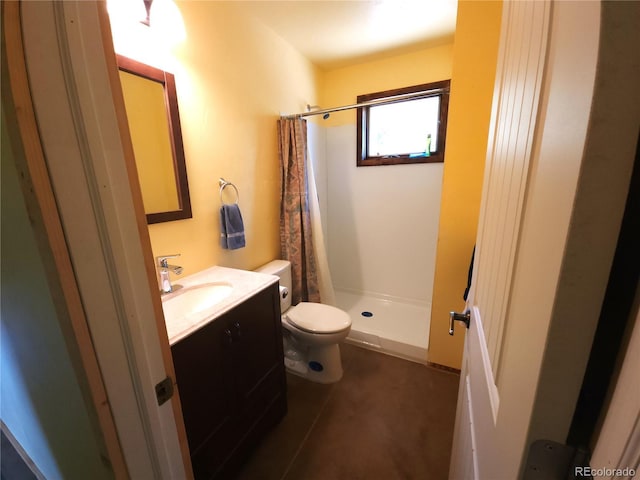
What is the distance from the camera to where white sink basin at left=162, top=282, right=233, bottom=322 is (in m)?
1.26

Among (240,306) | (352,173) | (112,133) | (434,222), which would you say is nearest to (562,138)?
(112,133)

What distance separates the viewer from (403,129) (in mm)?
2482

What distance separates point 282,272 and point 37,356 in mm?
1368

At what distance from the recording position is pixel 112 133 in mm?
476

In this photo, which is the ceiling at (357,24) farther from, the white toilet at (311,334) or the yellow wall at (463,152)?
the white toilet at (311,334)

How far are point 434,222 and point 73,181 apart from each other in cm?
251

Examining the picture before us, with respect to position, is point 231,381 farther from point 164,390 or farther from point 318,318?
point 318,318

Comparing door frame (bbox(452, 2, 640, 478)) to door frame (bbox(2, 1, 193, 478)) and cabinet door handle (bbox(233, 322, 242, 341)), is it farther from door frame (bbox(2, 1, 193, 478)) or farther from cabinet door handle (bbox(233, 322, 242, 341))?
cabinet door handle (bbox(233, 322, 242, 341))

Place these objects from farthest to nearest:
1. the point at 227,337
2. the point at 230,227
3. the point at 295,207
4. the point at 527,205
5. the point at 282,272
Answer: the point at 295,207 < the point at 282,272 < the point at 230,227 < the point at 227,337 < the point at 527,205

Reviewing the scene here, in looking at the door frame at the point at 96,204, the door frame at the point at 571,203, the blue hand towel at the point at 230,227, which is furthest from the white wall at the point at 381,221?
the door frame at the point at 96,204

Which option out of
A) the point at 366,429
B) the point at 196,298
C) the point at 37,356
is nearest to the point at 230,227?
the point at 196,298

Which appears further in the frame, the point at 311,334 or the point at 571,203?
the point at 311,334

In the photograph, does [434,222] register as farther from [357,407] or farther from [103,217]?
[103,217]

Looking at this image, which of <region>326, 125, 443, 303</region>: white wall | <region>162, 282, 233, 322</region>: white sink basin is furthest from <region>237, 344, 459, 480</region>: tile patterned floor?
<region>326, 125, 443, 303</region>: white wall
